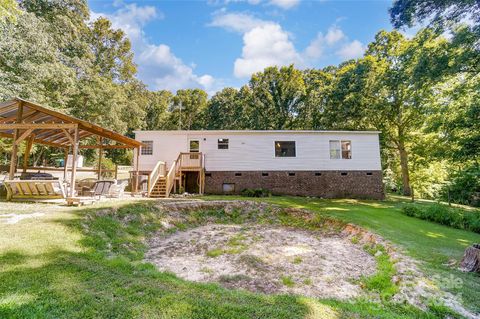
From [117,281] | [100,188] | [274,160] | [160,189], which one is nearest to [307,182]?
[274,160]

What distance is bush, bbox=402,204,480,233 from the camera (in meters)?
9.55

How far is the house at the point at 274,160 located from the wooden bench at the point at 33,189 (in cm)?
641

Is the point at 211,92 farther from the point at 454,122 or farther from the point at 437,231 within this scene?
the point at 437,231

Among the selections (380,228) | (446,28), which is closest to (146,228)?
(380,228)

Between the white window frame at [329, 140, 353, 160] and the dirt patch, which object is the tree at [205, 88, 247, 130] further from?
the dirt patch

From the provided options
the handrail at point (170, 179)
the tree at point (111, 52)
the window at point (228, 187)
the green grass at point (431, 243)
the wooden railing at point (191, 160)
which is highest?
the tree at point (111, 52)

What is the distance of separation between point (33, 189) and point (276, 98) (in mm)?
24590

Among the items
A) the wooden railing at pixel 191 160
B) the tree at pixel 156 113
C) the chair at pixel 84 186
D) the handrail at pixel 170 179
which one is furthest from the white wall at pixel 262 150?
the tree at pixel 156 113

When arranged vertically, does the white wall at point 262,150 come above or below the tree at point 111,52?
below

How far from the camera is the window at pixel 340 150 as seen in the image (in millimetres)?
15516

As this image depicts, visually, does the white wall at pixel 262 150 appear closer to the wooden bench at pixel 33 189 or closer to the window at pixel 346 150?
the window at pixel 346 150

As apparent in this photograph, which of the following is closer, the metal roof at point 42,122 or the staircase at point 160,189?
the metal roof at point 42,122

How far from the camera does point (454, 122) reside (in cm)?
1234

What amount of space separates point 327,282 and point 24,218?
7.33 meters
